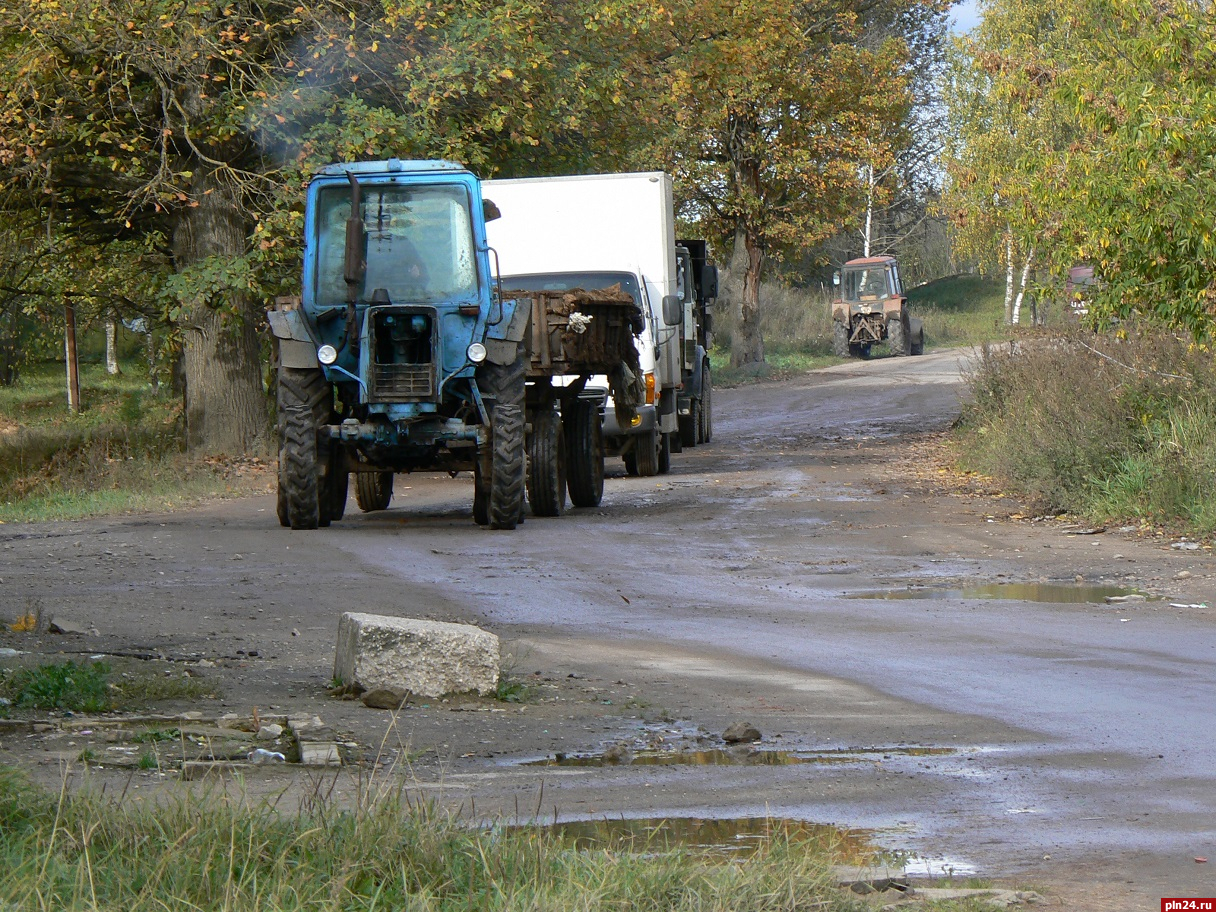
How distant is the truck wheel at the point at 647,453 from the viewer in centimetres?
2019

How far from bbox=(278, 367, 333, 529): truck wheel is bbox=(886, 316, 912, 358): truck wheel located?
127 feet

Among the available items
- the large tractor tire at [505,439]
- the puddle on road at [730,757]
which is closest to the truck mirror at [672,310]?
the large tractor tire at [505,439]

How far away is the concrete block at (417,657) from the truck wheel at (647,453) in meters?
12.6

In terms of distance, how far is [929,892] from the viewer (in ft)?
14.4

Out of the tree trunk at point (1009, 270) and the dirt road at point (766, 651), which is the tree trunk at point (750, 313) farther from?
the dirt road at point (766, 651)

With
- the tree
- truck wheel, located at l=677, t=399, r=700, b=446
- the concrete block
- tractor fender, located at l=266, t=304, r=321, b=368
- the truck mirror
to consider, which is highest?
the tree

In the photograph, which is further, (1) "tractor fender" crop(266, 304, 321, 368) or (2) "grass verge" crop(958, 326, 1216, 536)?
(1) "tractor fender" crop(266, 304, 321, 368)

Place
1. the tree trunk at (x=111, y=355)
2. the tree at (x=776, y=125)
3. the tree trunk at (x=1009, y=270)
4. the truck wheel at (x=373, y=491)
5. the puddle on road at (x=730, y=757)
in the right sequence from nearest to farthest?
1. the puddle on road at (x=730, y=757)
2. the truck wheel at (x=373, y=491)
3. the tree at (x=776, y=125)
4. the tree trunk at (x=1009, y=270)
5. the tree trunk at (x=111, y=355)

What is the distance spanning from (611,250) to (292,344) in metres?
6.49

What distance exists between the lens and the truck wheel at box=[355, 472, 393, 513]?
16766 millimetres

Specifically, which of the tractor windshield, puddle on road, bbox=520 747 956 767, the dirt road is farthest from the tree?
puddle on road, bbox=520 747 956 767

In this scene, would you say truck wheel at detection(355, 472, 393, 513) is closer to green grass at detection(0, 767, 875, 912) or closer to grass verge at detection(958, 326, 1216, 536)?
grass verge at detection(958, 326, 1216, 536)

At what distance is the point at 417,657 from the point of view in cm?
740

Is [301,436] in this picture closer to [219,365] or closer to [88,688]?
[88,688]
